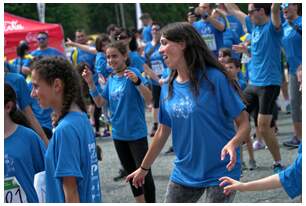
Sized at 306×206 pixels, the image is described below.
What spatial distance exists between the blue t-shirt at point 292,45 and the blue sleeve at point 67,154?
4.75 m

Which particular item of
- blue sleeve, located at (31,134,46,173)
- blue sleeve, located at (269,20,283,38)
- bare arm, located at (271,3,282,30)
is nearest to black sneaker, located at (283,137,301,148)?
blue sleeve, located at (269,20,283,38)

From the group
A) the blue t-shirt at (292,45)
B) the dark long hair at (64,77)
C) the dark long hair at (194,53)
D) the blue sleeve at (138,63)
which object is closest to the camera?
the dark long hair at (64,77)

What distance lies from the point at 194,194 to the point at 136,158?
6.12 ft

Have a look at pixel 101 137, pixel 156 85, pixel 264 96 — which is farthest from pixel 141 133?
pixel 101 137

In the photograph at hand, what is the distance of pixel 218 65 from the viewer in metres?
3.71

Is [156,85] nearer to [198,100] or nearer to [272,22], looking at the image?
[272,22]

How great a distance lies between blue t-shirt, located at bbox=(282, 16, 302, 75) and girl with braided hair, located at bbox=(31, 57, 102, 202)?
456 centimetres

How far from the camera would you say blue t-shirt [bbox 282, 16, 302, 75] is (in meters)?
7.31

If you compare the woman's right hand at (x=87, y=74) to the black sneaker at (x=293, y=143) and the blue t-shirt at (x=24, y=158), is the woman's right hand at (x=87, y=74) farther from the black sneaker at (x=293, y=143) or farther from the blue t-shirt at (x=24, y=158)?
the black sneaker at (x=293, y=143)

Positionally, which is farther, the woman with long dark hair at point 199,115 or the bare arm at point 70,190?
the woman with long dark hair at point 199,115

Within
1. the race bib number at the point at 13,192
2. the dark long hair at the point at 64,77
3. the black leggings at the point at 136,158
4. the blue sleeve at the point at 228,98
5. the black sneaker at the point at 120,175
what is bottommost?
the black sneaker at the point at 120,175

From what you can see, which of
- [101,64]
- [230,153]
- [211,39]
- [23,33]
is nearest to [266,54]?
[211,39]

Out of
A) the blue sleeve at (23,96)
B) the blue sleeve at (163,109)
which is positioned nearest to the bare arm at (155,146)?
the blue sleeve at (163,109)

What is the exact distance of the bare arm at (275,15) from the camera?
662 centimetres
